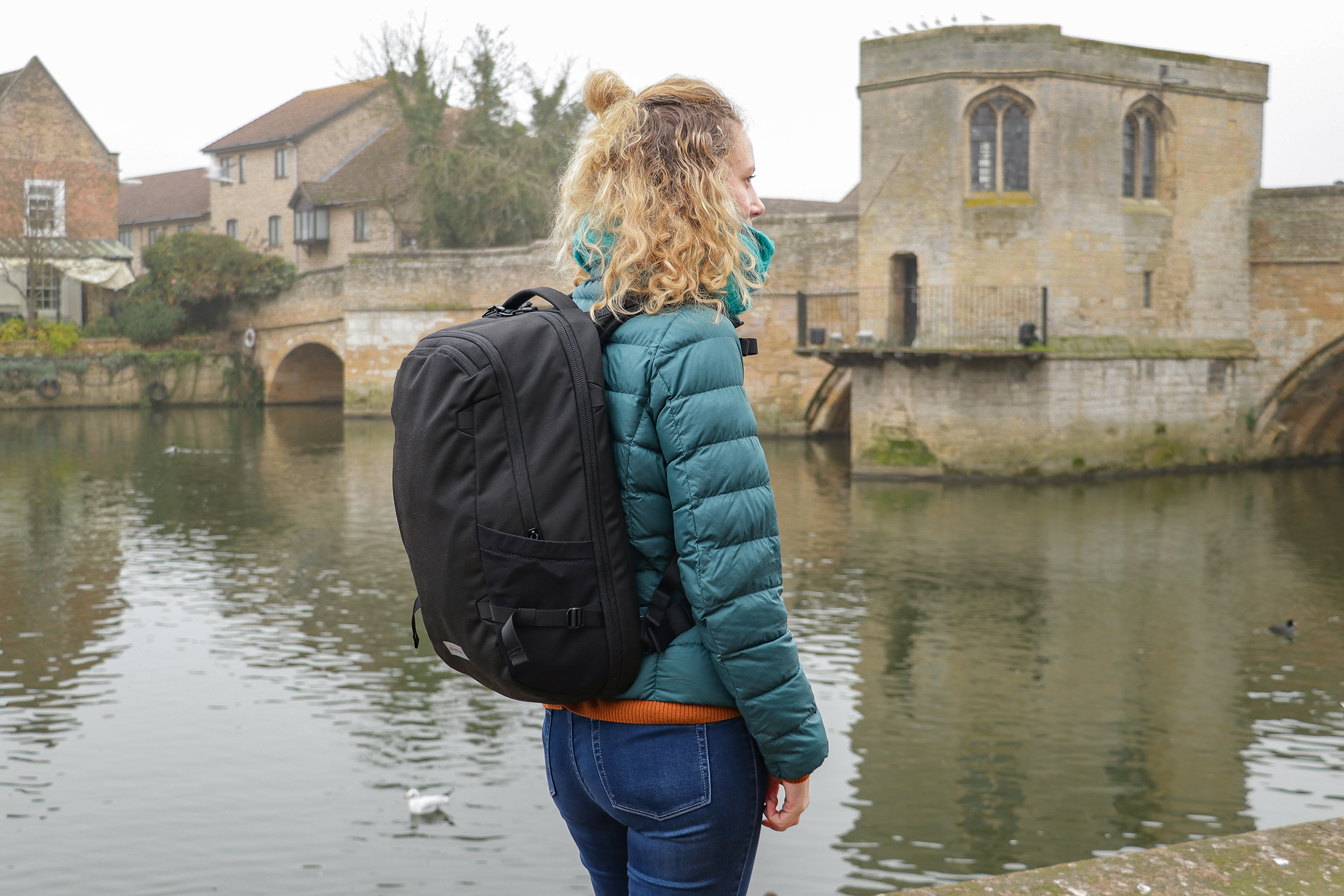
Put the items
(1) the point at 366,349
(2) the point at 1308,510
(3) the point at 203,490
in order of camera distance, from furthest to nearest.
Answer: (1) the point at 366,349
(3) the point at 203,490
(2) the point at 1308,510

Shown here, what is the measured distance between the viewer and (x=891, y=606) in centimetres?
1035

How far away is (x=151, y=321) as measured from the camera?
35.9 meters

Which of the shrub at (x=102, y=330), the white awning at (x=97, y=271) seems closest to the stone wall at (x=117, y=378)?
the shrub at (x=102, y=330)

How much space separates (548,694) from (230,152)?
48930mm

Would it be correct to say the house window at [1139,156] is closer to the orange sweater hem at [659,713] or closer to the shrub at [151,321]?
the orange sweater hem at [659,713]

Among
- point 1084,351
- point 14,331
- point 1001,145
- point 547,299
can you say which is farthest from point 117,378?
point 547,299

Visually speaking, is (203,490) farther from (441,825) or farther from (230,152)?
(230,152)

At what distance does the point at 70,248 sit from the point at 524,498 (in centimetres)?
4018

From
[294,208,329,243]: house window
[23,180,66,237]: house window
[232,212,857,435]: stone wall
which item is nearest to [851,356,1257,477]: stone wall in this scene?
[232,212,857,435]: stone wall

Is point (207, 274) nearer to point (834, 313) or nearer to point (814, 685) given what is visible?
point (834, 313)

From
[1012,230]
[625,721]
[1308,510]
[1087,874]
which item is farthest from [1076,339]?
[625,721]

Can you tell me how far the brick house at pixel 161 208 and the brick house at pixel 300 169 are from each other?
1596 mm

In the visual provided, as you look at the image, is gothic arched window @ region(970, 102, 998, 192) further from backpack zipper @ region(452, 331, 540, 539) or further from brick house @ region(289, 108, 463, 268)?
brick house @ region(289, 108, 463, 268)

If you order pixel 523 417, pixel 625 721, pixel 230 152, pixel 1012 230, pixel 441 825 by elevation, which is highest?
pixel 230 152
